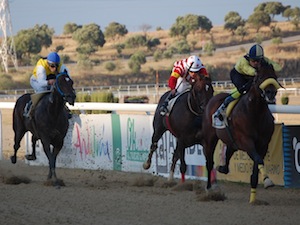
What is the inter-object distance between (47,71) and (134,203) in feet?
12.5

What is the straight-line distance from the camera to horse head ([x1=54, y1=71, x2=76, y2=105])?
12.5m

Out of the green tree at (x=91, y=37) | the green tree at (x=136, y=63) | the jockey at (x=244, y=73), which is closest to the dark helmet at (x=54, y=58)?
the jockey at (x=244, y=73)

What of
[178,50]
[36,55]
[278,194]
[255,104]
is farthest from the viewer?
[178,50]

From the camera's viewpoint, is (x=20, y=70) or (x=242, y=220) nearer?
(x=242, y=220)

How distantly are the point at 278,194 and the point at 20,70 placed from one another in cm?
6908

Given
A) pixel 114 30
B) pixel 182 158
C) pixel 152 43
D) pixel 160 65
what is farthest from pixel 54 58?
pixel 114 30

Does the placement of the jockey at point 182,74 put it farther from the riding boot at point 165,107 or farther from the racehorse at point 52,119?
the racehorse at point 52,119

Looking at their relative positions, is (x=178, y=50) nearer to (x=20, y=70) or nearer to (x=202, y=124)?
(x=20, y=70)

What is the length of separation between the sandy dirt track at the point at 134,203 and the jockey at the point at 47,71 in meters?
1.51

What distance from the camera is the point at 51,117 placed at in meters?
13.1

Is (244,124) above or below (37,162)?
above

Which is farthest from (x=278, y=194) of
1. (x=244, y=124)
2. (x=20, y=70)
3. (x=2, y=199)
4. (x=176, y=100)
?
(x=20, y=70)

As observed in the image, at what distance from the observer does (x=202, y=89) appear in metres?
12.0

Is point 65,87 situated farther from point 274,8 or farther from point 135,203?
point 274,8
